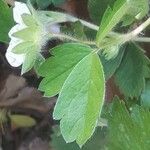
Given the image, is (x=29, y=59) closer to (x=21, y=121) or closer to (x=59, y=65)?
(x=59, y=65)

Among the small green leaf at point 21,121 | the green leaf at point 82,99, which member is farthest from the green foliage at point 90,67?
the small green leaf at point 21,121

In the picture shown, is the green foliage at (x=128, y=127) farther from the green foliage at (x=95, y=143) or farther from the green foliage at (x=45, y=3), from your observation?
the green foliage at (x=45, y=3)

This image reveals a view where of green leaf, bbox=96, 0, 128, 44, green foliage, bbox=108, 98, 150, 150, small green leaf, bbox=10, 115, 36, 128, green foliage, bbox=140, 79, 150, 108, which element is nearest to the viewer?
green leaf, bbox=96, 0, 128, 44

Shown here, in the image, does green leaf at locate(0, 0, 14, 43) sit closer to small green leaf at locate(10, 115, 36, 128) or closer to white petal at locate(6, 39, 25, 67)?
white petal at locate(6, 39, 25, 67)

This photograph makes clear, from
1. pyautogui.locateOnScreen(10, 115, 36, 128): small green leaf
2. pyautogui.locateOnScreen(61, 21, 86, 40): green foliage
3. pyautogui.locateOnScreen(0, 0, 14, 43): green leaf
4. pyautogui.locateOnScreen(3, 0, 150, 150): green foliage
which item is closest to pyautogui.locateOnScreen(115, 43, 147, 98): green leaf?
pyautogui.locateOnScreen(3, 0, 150, 150): green foliage

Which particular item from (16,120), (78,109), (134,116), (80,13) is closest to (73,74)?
(78,109)
